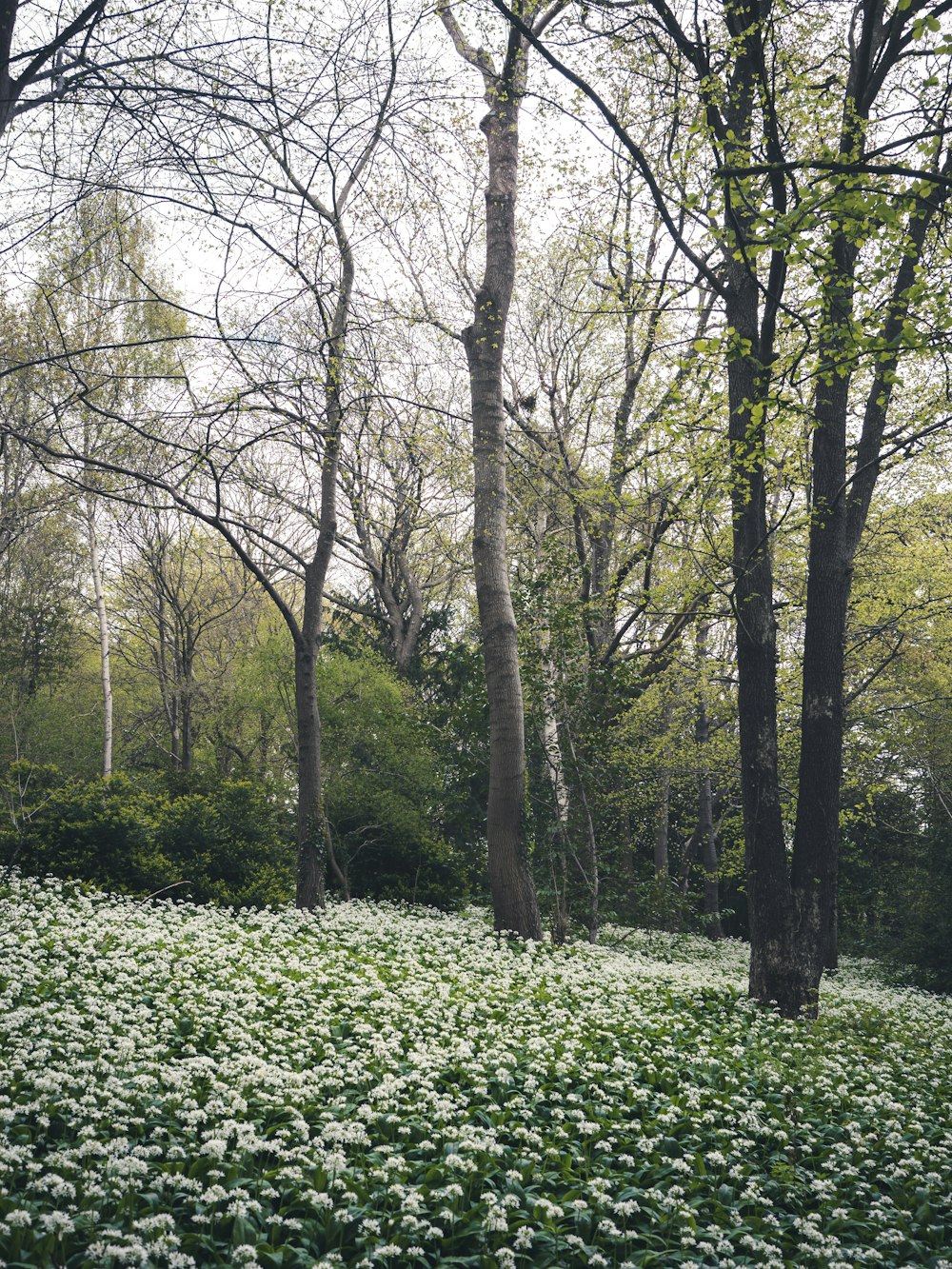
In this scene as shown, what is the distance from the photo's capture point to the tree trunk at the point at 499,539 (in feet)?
33.0

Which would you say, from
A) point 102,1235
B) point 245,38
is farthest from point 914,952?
point 245,38

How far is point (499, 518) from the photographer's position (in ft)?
35.2

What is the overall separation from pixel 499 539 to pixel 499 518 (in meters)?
0.27

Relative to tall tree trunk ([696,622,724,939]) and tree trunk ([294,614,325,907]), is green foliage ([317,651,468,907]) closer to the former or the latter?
tree trunk ([294,614,325,907])

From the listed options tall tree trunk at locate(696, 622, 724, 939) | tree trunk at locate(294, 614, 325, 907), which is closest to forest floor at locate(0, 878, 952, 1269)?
tree trunk at locate(294, 614, 325, 907)

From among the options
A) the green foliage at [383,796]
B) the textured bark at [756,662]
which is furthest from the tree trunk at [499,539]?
the green foliage at [383,796]

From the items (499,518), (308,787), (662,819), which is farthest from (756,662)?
(662,819)

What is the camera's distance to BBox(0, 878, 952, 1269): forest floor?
3.61 m

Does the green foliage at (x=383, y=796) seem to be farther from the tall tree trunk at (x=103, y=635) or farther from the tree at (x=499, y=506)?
the tall tree trunk at (x=103, y=635)

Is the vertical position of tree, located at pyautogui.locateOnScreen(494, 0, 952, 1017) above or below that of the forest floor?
above

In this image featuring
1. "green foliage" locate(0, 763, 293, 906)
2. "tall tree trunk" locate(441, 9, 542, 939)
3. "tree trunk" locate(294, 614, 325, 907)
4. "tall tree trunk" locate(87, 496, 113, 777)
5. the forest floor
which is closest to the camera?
the forest floor

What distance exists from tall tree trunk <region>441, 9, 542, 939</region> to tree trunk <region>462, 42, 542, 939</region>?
1 cm

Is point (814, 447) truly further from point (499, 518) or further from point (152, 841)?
point (152, 841)

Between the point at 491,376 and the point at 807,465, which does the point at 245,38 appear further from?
the point at 807,465
